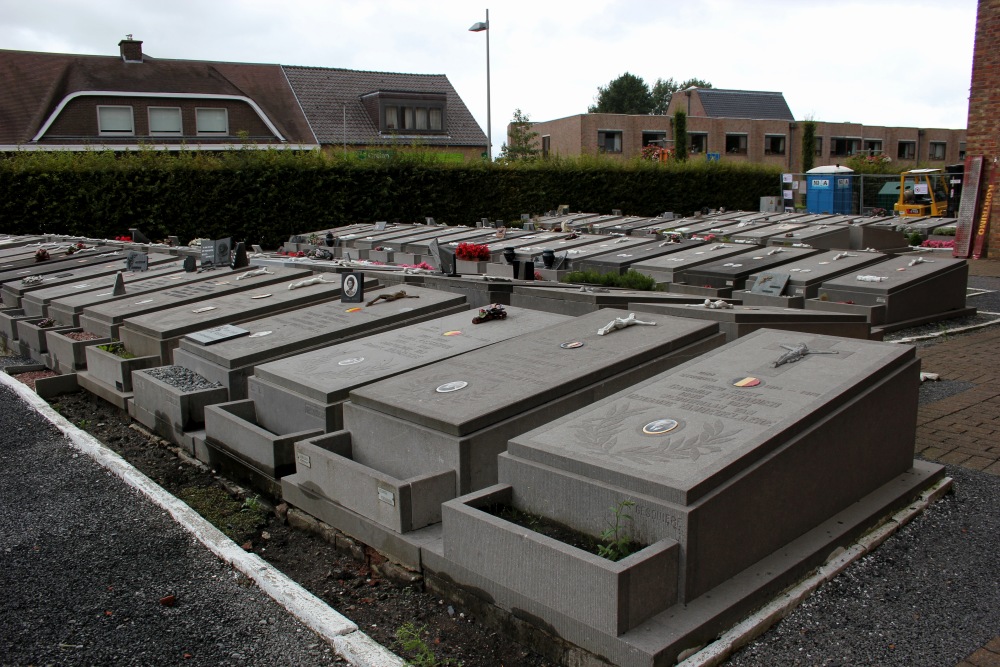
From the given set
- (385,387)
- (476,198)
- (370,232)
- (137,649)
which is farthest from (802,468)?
(476,198)

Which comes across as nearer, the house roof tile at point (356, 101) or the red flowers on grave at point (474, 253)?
the red flowers on grave at point (474, 253)

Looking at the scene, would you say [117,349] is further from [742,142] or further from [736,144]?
[742,142]

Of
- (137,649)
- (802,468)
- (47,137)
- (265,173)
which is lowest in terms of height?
(137,649)

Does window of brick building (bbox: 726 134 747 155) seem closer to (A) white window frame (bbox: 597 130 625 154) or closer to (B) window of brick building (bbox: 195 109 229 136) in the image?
(A) white window frame (bbox: 597 130 625 154)

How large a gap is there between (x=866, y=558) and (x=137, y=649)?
10.6 feet

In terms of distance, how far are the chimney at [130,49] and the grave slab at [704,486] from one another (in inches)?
1299

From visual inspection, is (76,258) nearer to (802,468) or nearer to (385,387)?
(385,387)

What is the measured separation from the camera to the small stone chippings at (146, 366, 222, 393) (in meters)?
6.16

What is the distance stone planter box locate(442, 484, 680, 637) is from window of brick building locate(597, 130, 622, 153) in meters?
46.4

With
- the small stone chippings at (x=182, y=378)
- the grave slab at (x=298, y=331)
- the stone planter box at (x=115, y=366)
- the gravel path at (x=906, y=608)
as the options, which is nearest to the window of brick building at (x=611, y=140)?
the grave slab at (x=298, y=331)

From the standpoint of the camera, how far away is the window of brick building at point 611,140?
48.1 metres

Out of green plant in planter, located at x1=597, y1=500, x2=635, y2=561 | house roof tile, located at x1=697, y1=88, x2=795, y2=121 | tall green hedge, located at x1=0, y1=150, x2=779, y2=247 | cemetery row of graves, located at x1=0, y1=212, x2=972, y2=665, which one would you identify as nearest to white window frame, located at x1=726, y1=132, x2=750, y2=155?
house roof tile, located at x1=697, y1=88, x2=795, y2=121

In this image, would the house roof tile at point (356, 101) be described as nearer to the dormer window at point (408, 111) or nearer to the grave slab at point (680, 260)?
the dormer window at point (408, 111)

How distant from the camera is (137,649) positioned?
3.35 m
